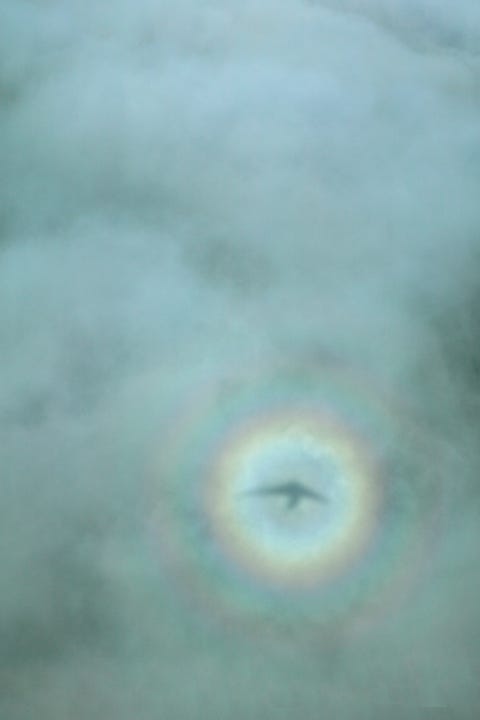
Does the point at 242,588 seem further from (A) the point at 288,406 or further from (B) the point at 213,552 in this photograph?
(A) the point at 288,406

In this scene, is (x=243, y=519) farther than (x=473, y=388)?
No

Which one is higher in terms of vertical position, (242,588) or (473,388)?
(473,388)

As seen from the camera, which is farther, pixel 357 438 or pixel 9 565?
pixel 357 438

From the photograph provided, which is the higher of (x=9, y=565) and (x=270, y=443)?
(x=270, y=443)

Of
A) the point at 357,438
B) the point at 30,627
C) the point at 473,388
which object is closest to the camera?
the point at 30,627

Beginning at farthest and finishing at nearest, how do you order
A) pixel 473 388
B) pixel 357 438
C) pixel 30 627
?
pixel 473 388 < pixel 357 438 < pixel 30 627

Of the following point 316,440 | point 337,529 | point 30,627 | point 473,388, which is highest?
point 473,388

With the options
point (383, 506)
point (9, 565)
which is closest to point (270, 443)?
point (383, 506)

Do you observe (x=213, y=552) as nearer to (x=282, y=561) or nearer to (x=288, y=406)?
(x=282, y=561)

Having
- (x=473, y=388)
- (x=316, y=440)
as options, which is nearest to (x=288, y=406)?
(x=316, y=440)
